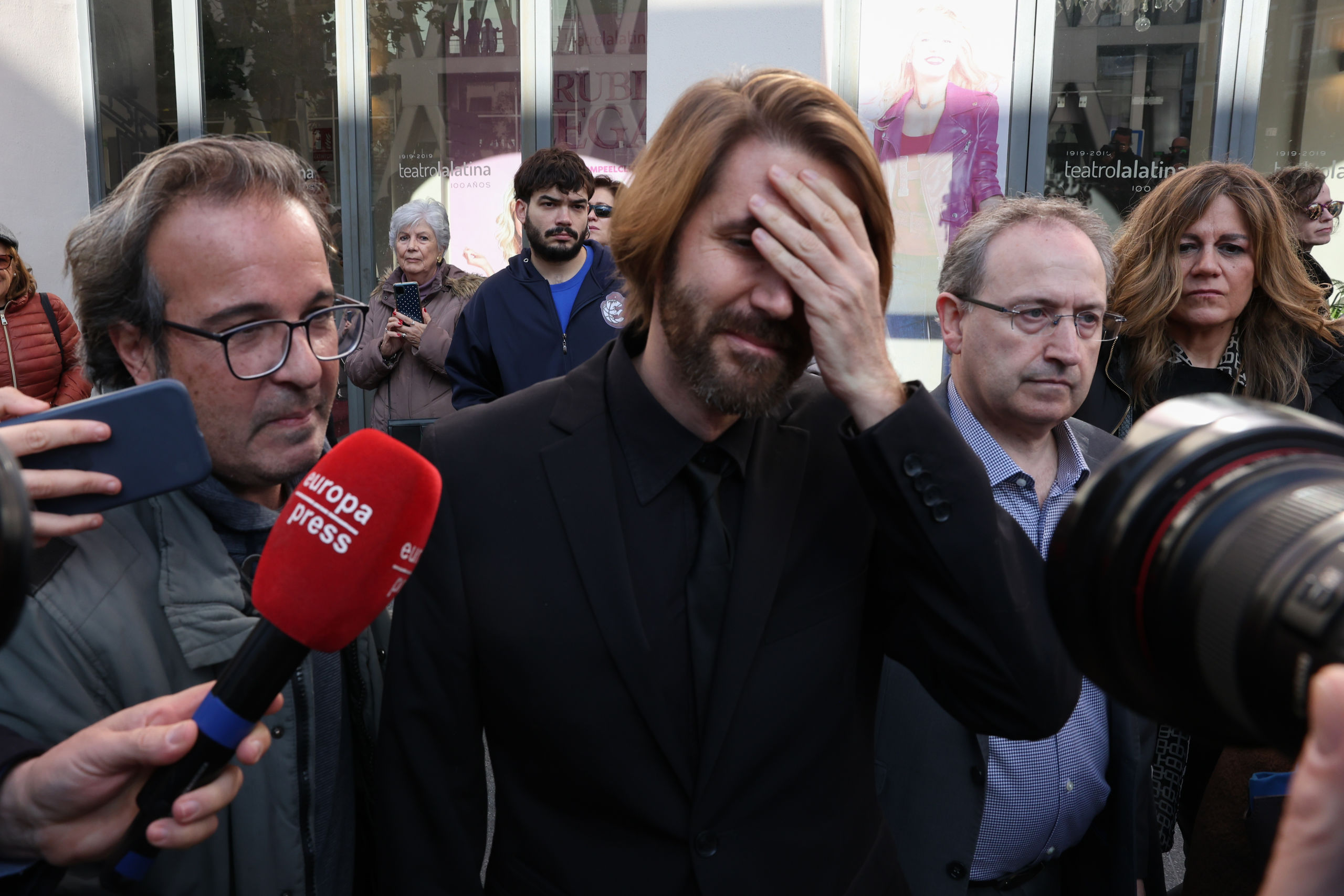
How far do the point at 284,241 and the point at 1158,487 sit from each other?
1.21 meters

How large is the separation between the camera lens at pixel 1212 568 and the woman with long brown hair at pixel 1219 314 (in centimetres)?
230

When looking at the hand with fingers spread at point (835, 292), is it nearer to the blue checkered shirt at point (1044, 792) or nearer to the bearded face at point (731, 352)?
the bearded face at point (731, 352)

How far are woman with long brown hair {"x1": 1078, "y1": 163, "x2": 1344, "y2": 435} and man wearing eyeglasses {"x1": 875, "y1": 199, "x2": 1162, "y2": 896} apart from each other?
0.62 m

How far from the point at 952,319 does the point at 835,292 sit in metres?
1.16

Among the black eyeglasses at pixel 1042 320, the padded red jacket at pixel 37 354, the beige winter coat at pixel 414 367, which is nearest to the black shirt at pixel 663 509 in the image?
the black eyeglasses at pixel 1042 320

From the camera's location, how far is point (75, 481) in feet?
3.69

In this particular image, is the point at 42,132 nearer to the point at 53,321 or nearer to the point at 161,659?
the point at 53,321

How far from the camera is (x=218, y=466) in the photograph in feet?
4.68

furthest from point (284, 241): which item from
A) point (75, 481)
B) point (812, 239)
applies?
point (812, 239)

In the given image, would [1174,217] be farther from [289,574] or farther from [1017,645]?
[289,574]

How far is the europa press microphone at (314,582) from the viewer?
968 mm

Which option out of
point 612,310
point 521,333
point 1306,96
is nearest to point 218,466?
point 521,333

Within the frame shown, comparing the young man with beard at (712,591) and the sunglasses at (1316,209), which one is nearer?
the young man with beard at (712,591)

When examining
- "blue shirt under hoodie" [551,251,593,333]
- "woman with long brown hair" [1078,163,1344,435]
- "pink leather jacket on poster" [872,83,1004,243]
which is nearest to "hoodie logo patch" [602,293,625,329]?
"blue shirt under hoodie" [551,251,593,333]
